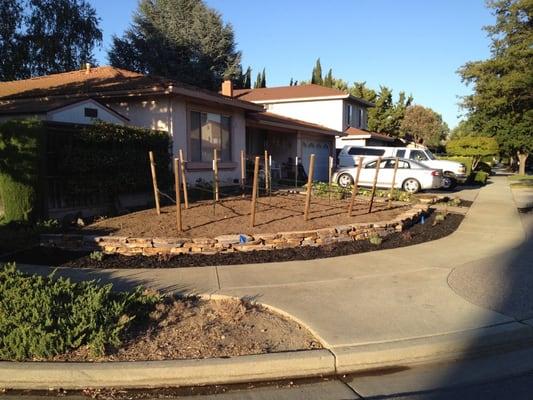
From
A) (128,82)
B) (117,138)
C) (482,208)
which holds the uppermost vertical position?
(128,82)

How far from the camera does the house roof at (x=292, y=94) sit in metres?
32.0

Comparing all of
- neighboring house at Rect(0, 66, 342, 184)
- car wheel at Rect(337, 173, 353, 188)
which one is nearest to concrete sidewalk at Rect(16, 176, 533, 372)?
neighboring house at Rect(0, 66, 342, 184)

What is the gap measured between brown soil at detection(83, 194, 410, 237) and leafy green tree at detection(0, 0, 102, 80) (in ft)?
81.9

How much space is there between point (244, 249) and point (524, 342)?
15.0 feet

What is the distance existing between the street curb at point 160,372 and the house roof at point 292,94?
28649 mm

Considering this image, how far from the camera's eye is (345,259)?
8188 millimetres

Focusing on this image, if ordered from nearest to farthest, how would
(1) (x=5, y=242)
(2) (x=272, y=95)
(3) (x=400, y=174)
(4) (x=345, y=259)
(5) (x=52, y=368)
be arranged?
(5) (x=52, y=368) → (4) (x=345, y=259) → (1) (x=5, y=242) → (3) (x=400, y=174) → (2) (x=272, y=95)

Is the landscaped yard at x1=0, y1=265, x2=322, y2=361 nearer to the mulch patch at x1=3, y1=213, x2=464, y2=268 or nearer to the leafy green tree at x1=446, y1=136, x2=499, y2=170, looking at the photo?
the mulch patch at x1=3, y1=213, x2=464, y2=268

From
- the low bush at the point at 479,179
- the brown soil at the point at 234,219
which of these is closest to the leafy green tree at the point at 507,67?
the low bush at the point at 479,179

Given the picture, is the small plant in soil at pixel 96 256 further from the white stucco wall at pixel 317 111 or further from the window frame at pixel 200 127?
the white stucco wall at pixel 317 111

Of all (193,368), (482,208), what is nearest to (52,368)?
(193,368)

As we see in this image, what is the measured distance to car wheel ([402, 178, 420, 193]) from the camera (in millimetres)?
21391

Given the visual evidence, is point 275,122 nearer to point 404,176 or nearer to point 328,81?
point 404,176

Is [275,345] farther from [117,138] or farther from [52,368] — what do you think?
[117,138]
